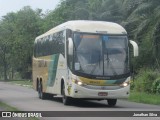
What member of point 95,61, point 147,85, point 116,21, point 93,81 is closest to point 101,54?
point 95,61

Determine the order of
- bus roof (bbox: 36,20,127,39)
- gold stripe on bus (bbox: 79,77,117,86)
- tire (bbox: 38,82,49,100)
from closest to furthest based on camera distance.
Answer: gold stripe on bus (bbox: 79,77,117,86)
bus roof (bbox: 36,20,127,39)
tire (bbox: 38,82,49,100)

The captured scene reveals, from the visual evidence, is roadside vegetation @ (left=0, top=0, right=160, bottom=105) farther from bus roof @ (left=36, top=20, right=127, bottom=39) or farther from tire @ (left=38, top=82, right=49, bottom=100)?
bus roof @ (left=36, top=20, right=127, bottom=39)

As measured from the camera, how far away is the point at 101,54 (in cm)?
2142

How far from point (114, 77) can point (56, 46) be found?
443 centimetres

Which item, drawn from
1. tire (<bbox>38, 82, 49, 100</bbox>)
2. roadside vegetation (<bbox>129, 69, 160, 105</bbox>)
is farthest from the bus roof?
roadside vegetation (<bbox>129, 69, 160, 105</bbox>)

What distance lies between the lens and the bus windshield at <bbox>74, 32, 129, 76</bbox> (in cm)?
2122

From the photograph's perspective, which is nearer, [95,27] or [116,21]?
[95,27]

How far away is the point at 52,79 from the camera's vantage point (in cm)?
2556

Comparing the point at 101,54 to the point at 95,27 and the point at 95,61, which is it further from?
the point at 95,27

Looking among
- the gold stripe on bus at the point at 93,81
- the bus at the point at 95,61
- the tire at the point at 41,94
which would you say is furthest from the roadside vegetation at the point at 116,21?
the gold stripe on bus at the point at 93,81

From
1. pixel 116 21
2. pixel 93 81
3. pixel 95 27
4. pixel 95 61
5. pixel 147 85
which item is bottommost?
pixel 147 85

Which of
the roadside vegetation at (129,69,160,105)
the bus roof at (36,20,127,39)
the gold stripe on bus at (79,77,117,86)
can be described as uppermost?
the bus roof at (36,20,127,39)

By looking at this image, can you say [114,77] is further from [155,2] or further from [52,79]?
[155,2]

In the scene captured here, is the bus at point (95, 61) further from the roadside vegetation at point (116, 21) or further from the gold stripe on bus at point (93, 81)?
the roadside vegetation at point (116, 21)
